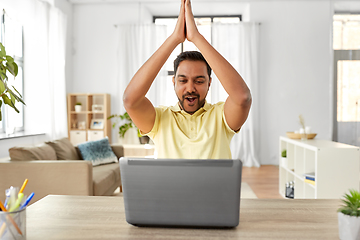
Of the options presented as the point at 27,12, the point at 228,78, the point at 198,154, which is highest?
the point at 27,12

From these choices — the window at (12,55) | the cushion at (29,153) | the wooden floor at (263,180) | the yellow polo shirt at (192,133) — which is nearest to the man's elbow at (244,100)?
the yellow polo shirt at (192,133)

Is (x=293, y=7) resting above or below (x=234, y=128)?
above

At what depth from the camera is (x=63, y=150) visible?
3510 millimetres

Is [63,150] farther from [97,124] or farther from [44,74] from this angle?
[97,124]

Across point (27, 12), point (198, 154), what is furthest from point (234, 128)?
point (27, 12)

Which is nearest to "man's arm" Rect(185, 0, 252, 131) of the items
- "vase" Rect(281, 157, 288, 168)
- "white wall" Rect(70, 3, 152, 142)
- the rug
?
the rug

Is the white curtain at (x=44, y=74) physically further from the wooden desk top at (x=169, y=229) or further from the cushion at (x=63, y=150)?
the wooden desk top at (x=169, y=229)

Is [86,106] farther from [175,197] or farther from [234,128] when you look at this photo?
[175,197]

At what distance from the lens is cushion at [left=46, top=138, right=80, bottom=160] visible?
3.46m

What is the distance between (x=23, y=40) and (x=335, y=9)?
534cm

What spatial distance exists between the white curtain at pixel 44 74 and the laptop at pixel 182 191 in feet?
14.9

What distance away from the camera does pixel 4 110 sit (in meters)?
4.33

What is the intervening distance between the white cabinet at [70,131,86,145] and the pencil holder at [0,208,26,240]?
5.51 meters

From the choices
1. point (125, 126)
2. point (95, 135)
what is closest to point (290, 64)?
point (125, 126)
